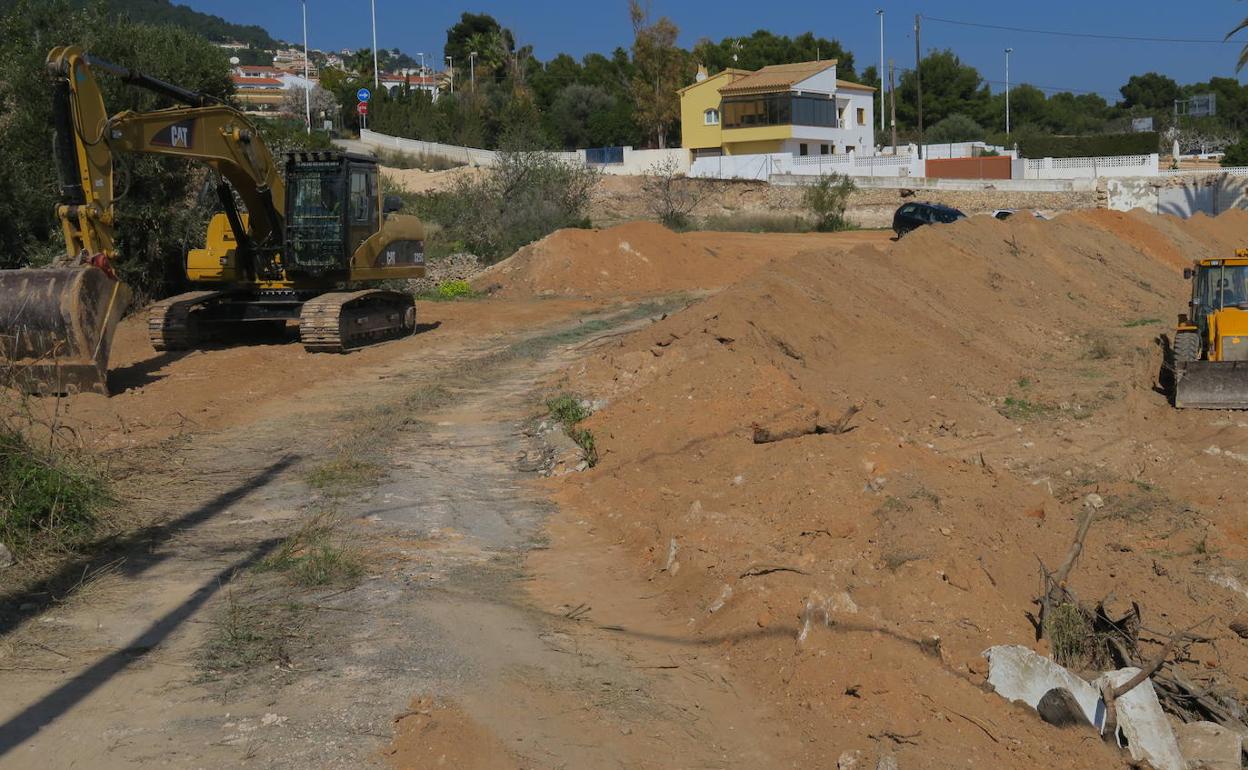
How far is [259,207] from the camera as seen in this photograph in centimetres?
1898

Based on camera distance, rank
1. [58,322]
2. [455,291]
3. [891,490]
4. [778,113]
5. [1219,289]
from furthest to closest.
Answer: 1. [778,113]
2. [455,291]
3. [1219,289]
4. [58,322]
5. [891,490]

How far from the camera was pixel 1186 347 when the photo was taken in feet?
53.2

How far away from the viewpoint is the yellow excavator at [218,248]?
1434 cm

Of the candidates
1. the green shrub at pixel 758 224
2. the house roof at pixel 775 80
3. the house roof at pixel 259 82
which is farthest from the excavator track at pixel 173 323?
the house roof at pixel 259 82

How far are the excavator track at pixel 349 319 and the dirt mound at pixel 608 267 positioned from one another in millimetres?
8047

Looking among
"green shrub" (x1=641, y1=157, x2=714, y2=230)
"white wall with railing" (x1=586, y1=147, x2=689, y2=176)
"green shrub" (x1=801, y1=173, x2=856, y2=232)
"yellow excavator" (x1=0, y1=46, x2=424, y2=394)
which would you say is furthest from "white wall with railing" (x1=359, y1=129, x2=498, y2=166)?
"yellow excavator" (x1=0, y1=46, x2=424, y2=394)

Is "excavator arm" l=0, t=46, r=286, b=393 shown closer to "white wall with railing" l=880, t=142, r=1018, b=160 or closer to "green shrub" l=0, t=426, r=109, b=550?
"green shrub" l=0, t=426, r=109, b=550

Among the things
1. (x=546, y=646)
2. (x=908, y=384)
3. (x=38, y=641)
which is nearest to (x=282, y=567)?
(x=38, y=641)

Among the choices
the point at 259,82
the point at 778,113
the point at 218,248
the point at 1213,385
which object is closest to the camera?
the point at 1213,385

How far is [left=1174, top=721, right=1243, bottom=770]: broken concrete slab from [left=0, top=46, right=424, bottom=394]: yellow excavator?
12456 millimetres

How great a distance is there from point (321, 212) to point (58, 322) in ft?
18.2

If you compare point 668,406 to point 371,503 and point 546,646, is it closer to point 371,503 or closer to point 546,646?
point 371,503

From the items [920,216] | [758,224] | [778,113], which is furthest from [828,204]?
[778,113]

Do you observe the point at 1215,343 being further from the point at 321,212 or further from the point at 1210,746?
the point at 321,212
